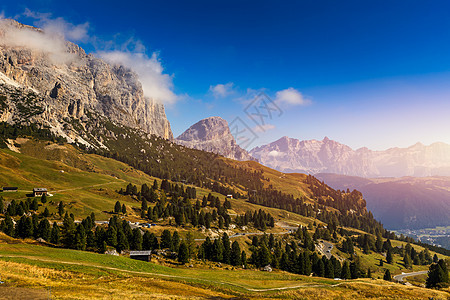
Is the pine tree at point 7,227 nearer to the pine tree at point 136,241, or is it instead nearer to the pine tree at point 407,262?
the pine tree at point 136,241

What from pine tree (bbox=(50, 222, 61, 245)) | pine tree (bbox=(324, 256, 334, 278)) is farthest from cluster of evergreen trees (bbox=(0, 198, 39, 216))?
pine tree (bbox=(324, 256, 334, 278))

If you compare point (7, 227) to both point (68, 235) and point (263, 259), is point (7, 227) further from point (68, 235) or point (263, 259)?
point (263, 259)

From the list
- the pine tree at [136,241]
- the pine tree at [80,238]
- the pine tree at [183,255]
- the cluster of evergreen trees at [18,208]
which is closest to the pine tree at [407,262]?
the pine tree at [183,255]

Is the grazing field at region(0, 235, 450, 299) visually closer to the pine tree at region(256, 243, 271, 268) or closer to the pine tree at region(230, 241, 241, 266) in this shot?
the pine tree at region(230, 241, 241, 266)

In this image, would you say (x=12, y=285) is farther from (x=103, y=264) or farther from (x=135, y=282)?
(x=103, y=264)

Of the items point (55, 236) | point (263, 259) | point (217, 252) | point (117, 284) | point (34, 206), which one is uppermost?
point (34, 206)

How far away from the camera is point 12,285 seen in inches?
1362

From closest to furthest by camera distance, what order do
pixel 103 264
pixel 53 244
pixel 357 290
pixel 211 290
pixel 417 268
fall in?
pixel 211 290, pixel 103 264, pixel 357 290, pixel 53 244, pixel 417 268

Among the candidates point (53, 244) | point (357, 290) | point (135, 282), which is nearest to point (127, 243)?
point (53, 244)

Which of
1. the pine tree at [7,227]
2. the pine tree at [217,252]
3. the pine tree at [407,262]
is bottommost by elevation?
the pine tree at [407,262]

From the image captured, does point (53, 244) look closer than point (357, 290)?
No

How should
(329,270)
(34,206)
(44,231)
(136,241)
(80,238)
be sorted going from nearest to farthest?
1. (80,238)
2. (44,231)
3. (136,241)
4. (329,270)
5. (34,206)

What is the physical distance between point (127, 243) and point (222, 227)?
283 feet

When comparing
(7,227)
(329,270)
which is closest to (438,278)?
(329,270)
